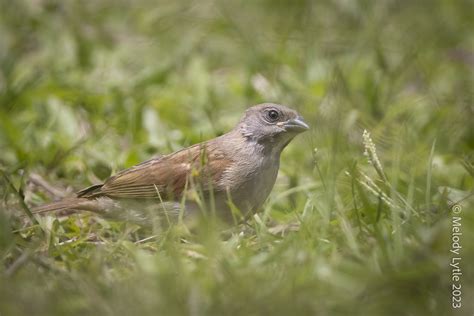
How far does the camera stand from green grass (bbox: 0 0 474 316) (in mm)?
3395

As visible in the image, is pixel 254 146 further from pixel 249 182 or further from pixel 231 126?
pixel 231 126

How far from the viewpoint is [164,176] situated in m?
4.91

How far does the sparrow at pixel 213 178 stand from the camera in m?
4.73

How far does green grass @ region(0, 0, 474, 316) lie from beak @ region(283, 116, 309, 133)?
0.23ft

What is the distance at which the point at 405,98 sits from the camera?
681cm

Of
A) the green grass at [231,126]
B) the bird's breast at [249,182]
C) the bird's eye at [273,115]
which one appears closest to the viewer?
the green grass at [231,126]

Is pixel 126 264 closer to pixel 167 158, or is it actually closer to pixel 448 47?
pixel 167 158

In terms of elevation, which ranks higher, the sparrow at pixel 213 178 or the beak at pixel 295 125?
the beak at pixel 295 125

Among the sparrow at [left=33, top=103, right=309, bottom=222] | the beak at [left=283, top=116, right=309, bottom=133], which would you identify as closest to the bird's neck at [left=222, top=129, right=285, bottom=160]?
the sparrow at [left=33, top=103, right=309, bottom=222]

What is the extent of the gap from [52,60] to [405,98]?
3018mm

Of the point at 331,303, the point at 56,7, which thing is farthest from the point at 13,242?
the point at 56,7

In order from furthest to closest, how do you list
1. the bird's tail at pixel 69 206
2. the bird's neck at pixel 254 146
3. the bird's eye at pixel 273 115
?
the bird's eye at pixel 273 115, the bird's neck at pixel 254 146, the bird's tail at pixel 69 206

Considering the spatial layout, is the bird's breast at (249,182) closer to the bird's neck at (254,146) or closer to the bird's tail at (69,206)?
the bird's neck at (254,146)

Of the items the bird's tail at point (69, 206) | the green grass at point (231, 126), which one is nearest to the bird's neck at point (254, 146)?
the green grass at point (231, 126)
